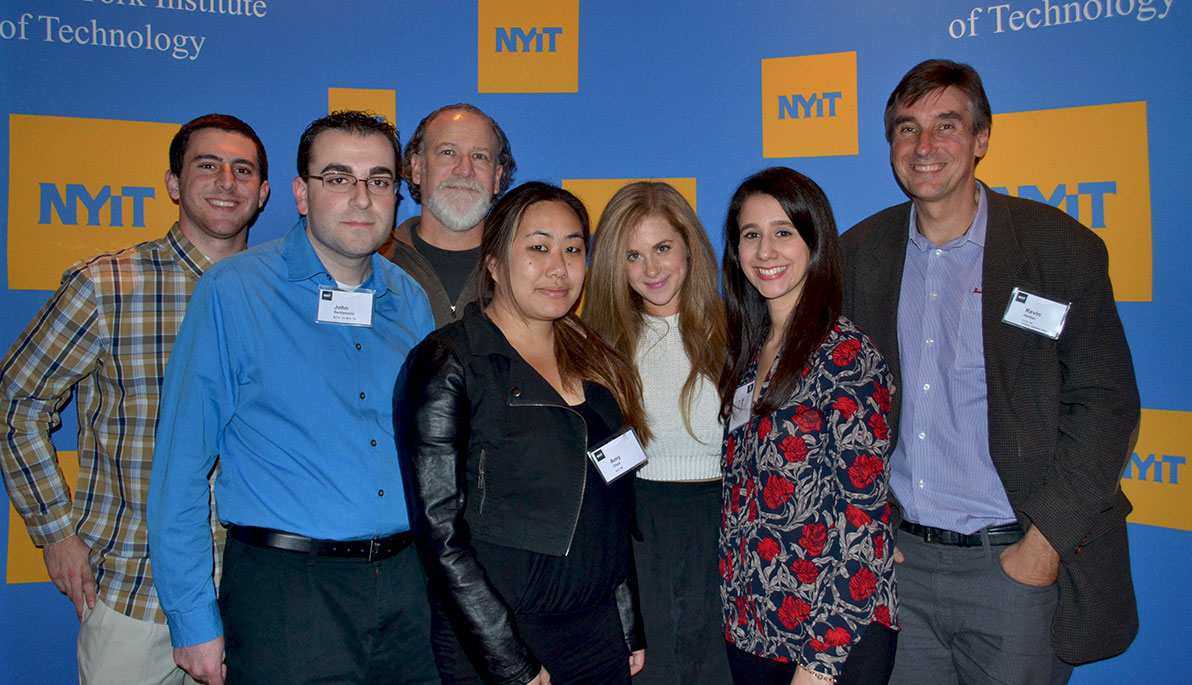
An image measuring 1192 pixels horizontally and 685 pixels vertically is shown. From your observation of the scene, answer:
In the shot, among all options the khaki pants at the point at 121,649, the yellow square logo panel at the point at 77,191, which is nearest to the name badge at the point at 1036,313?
the khaki pants at the point at 121,649

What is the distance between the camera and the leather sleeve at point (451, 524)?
1.67 meters

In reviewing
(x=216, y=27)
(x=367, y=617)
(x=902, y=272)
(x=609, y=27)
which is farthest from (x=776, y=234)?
(x=216, y=27)

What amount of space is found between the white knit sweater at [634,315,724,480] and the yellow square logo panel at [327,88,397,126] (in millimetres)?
1685

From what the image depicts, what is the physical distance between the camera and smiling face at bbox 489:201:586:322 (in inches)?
78.1

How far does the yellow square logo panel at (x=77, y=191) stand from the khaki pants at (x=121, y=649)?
145 cm

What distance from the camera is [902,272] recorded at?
252 cm

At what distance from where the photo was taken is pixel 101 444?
8.12 ft

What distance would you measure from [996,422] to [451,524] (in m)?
1.67

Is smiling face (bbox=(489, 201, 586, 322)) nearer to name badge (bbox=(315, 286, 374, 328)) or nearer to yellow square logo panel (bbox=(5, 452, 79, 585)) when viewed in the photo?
name badge (bbox=(315, 286, 374, 328))

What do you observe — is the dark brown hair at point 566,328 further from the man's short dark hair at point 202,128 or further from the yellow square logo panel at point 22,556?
the yellow square logo panel at point 22,556

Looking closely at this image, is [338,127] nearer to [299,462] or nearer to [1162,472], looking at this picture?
[299,462]

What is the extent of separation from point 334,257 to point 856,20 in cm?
239

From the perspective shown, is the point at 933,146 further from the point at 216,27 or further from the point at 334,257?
the point at 216,27

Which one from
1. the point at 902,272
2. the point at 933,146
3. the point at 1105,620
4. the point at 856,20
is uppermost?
the point at 856,20
